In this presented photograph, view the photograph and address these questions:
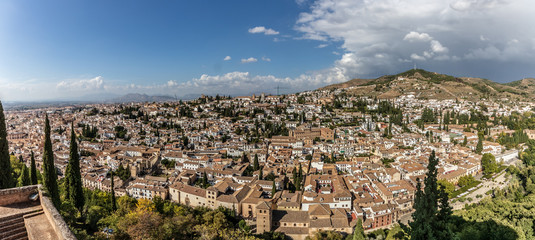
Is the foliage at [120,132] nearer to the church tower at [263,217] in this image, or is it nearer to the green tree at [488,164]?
the church tower at [263,217]

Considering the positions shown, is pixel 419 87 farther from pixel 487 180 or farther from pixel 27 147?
pixel 27 147

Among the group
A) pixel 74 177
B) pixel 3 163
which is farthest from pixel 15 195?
pixel 74 177

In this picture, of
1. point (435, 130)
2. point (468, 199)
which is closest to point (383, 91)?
point (435, 130)

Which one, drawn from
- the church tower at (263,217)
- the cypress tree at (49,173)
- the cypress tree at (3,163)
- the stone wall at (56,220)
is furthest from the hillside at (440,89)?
the stone wall at (56,220)

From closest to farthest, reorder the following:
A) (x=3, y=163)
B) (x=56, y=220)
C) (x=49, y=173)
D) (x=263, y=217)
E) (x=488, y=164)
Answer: (x=56, y=220), (x=3, y=163), (x=49, y=173), (x=263, y=217), (x=488, y=164)

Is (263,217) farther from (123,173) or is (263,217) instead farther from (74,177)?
(123,173)
